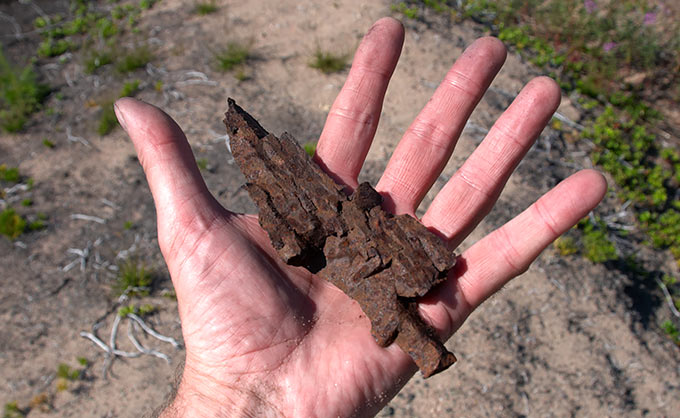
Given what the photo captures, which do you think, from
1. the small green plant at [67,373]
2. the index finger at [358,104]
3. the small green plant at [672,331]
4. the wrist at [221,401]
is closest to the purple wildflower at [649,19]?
the small green plant at [672,331]

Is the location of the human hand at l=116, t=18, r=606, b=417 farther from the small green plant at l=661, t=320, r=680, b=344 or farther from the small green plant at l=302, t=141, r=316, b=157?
the small green plant at l=661, t=320, r=680, b=344

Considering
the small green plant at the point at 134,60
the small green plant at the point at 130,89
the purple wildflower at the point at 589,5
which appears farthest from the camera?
the purple wildflower at the point at 589,5

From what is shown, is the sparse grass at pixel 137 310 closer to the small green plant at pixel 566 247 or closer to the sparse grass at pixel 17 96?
the sparse grass at pixel 17 96

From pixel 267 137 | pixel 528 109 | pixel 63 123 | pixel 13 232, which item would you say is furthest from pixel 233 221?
pixel 63 123

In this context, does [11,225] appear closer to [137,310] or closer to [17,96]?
[137,310]

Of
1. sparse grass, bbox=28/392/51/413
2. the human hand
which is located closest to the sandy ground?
sparse grass, bbox=28/392/51/413

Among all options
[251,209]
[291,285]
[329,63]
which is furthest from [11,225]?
[329,63]
